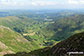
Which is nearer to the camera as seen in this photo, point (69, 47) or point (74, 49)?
point (74, 49)

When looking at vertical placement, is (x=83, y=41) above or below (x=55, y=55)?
above

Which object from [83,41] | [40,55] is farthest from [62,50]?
[40,55]

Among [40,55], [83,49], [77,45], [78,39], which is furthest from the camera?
[40,55]

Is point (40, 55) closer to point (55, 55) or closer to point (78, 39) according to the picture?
point (55, 55)

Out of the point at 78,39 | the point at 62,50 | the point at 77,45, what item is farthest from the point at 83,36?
the point at 62,50

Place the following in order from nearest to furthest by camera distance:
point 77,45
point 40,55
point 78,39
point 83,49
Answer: point 83,49, point 77,45, point 78,39, point 40,55

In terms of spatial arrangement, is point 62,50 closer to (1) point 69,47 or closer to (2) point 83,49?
(1) point 69,47

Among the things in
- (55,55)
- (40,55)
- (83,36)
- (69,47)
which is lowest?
(40,55)

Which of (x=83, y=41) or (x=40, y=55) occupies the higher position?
(x=83, y=41)

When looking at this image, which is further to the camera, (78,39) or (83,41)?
(78,39)
